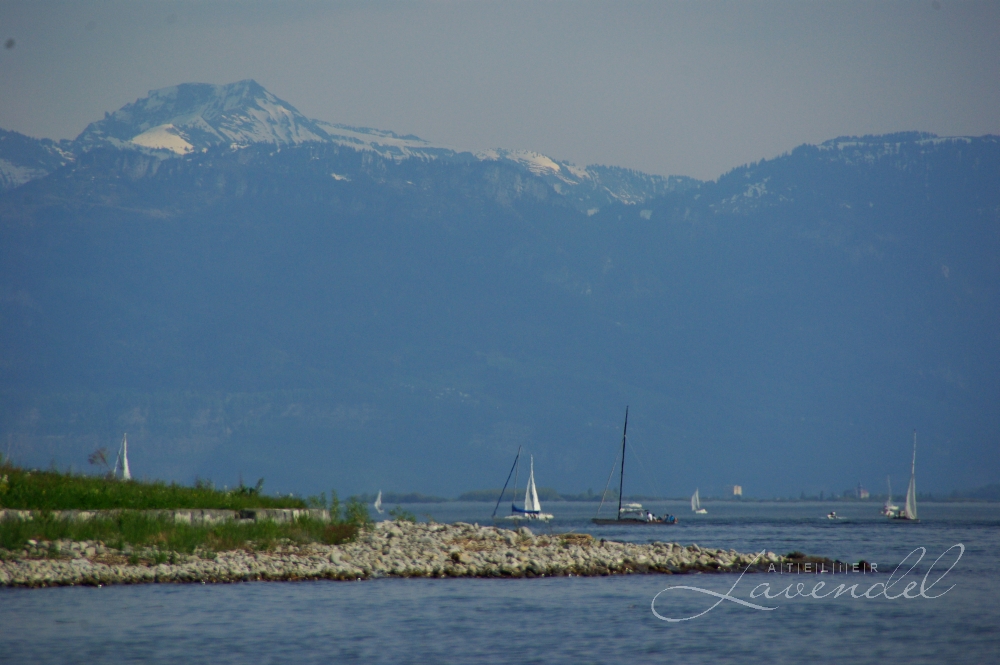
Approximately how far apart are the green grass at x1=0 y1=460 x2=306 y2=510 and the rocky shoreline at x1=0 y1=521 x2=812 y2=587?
6.81 feet

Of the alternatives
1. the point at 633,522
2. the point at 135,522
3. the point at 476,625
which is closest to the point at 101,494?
the point at 135,522

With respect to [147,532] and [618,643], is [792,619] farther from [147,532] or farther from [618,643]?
[147,532]

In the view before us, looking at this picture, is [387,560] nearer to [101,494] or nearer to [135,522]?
[135,522]

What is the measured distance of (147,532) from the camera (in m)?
38.2

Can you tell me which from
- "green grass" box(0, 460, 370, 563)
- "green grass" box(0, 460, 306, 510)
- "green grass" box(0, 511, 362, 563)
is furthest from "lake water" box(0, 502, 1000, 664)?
"green grass" box(0, 460, 306, 510)

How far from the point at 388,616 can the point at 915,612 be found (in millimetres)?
15717

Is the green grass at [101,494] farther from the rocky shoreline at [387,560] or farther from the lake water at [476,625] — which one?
the lake water at [476,625]

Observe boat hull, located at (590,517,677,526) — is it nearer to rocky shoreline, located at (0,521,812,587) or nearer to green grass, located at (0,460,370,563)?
rocky shoreline, located at (0,521,812,587)

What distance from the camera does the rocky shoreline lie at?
3512cm

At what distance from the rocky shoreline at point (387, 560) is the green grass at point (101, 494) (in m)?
2.08

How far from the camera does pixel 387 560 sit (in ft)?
135

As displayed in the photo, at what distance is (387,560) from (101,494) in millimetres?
9776

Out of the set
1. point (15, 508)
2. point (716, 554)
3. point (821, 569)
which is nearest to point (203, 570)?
point (15, 508)

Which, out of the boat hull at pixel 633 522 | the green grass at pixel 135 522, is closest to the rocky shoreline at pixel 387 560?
the green grass at pixel 135 522
